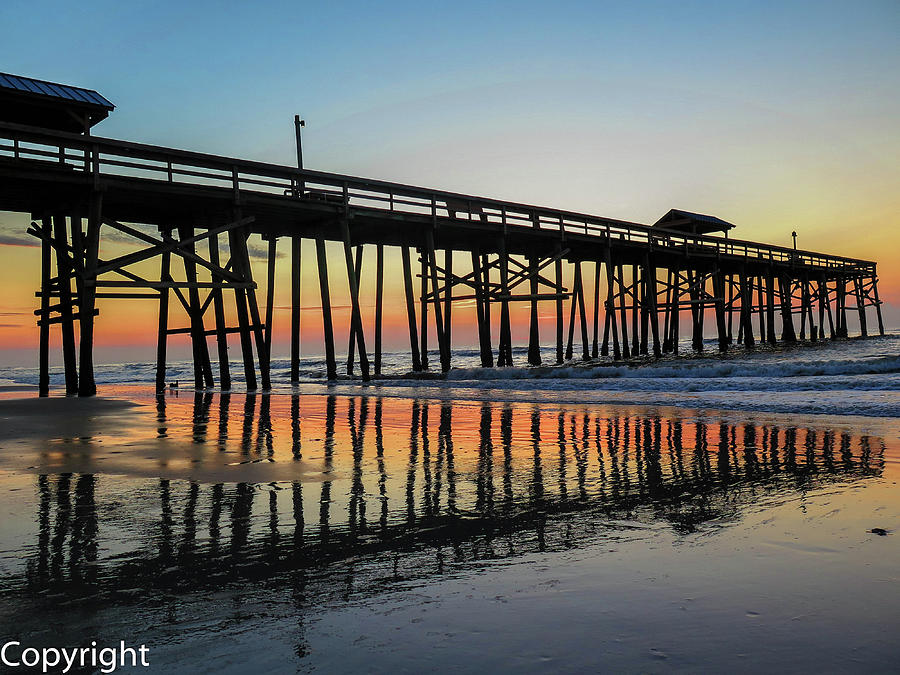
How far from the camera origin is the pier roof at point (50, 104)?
46.4 ft

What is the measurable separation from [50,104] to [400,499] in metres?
14.8

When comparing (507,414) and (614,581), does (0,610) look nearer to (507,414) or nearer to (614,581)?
(614,581)

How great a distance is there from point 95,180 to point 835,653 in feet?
47.3

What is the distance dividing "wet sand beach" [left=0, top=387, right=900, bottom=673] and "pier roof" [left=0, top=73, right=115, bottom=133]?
437 inches

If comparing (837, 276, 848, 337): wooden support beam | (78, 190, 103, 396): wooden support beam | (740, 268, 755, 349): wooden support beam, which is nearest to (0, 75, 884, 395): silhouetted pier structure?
(78, 190, 103, 396): wooden support beam

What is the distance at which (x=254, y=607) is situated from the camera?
7.81ft

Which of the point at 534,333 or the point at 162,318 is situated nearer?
the point at 162,318

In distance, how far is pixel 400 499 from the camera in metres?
4.24

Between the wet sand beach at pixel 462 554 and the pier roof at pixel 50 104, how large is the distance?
11101 mm

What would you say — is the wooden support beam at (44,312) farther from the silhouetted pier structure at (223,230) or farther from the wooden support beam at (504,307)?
the wooden support beam at (504,307)

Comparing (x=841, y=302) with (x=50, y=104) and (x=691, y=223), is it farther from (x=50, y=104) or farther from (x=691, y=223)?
(x=50, y=104)

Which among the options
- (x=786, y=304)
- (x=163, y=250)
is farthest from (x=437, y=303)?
(x=786, y=304)

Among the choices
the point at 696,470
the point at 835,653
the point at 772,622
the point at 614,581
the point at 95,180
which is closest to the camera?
the point at 835,653

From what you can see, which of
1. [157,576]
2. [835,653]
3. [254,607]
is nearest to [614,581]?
[835,653]
